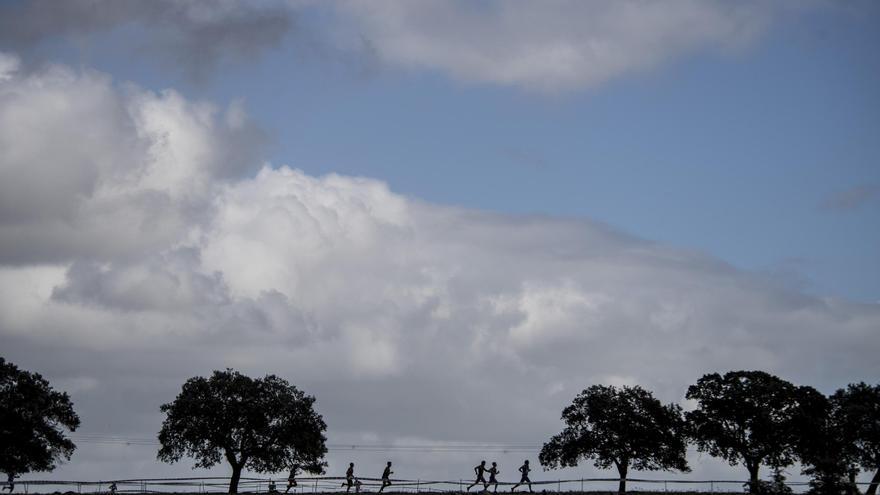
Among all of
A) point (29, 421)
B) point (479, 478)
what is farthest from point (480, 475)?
point (29, 421)

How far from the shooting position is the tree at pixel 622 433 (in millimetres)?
109875

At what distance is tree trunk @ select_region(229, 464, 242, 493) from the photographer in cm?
9825

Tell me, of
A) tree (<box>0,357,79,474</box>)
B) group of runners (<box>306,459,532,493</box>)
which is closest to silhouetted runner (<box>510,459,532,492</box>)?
group of runners (<box>306,459,532,493</box>)

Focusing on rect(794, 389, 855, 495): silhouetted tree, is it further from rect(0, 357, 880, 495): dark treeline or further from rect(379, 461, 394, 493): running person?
rect(379, 461, 394, 493): running person

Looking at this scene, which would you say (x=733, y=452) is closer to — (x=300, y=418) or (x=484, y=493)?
(x=484, y=493)

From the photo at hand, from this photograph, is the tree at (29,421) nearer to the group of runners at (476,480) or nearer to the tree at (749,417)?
the group of runners at (476,480)

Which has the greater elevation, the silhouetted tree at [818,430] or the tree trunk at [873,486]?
the silhouetted tree at [818,430]

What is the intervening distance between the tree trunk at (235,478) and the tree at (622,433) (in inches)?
1164

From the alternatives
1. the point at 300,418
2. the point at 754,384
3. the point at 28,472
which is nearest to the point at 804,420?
the point at 754,384

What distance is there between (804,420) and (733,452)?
715cm

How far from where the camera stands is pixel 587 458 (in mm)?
111625

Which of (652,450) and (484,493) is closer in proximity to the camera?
(484,493)

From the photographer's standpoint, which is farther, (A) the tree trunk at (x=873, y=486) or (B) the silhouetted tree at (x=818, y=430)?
(B) the silhouetted tree at (x=818, y=430)

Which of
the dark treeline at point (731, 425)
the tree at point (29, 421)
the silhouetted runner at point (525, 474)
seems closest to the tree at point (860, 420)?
the dark treeline at point (731, 425)
